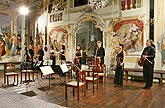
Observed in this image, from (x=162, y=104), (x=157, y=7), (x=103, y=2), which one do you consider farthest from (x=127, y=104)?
(x=103, y=2)

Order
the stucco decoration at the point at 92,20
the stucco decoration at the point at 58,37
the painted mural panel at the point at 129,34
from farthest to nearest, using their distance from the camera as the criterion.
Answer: the stucco decoration at the point at 58,37, the stucco decoration at the point at 92,20, the painted mural panel at the point at 129,34

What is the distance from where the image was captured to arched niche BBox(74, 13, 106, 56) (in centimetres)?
1016

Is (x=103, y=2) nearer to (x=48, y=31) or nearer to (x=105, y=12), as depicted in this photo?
(x=105, y=12)

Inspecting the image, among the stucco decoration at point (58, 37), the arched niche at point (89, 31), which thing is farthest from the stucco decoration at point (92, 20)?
the stucco decoration at point (58, 37)

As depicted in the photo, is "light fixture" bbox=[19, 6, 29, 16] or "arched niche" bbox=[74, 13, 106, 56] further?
"light fixture" bbox=[19, 6, 29, 16]

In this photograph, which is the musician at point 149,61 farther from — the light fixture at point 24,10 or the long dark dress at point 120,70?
the light fixture at point 24,10

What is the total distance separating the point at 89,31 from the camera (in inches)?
423

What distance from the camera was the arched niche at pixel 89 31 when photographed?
10.2 metres

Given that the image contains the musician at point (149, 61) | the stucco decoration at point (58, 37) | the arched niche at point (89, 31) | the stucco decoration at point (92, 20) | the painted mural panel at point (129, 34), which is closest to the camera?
the musician at point (149, 61)

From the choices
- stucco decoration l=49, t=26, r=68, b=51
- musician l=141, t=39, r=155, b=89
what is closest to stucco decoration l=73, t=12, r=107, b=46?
stucco decoration l=49, t=26, r=68, b=51

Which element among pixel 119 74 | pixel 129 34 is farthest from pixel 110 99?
pixel 129 34

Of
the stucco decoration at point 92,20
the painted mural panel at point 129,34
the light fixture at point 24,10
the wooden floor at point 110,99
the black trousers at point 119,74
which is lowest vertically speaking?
the wooden floor at point 110,99

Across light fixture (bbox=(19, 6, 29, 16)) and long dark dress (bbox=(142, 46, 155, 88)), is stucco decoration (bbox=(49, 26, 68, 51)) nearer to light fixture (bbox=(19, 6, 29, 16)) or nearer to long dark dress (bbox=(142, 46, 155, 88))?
light fixture (bbox=(19, 6, 29, 16))

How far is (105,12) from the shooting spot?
32.6 feet
